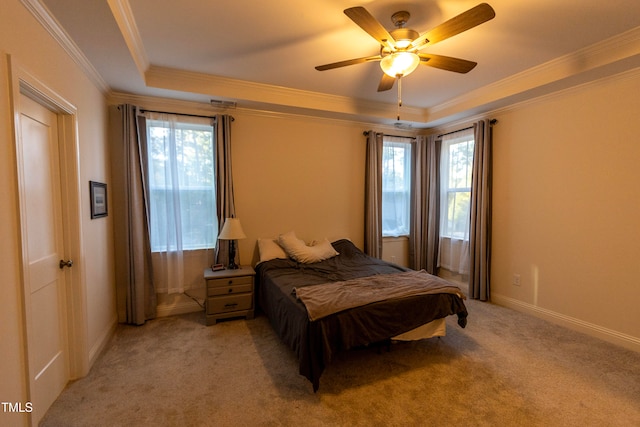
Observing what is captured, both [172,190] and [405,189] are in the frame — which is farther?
[405,189]

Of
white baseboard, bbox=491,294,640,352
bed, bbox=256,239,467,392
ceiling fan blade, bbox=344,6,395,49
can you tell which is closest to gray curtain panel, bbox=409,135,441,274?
white baseboard, bbox=491,294,640,352

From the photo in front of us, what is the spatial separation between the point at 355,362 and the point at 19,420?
2071 millimetres

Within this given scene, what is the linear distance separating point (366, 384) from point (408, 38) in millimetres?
2513

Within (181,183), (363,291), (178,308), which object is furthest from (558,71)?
(178,308)

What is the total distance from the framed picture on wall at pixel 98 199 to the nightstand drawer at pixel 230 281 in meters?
1.19

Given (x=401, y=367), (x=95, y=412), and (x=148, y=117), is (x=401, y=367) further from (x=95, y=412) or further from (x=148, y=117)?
(x=148, y=117)

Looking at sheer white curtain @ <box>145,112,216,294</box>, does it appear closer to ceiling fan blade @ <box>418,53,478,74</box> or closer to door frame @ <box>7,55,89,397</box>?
door frame @ <box>7,55,89,397</box>

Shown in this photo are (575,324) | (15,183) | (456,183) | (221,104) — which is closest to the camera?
(15,183)

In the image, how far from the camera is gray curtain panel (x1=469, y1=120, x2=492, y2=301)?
372cm

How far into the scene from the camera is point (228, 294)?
3182 millimetres

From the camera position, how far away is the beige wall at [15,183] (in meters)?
1.41

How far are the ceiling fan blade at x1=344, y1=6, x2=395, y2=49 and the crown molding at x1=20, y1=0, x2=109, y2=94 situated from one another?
1.77 metres

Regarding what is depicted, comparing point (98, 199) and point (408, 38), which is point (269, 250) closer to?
point (98, 199)

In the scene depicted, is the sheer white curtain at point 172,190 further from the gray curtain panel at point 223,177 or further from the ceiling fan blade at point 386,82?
the ceiling fan blade at point 386,82
